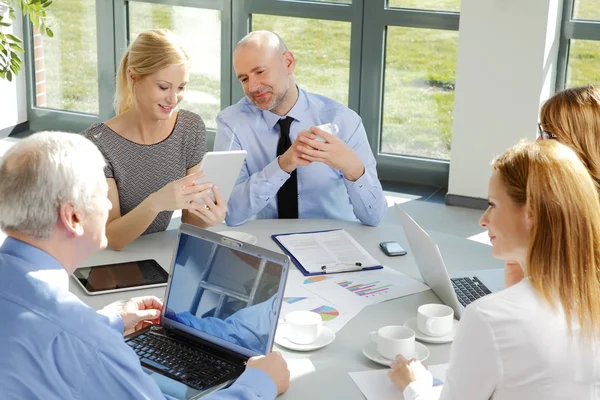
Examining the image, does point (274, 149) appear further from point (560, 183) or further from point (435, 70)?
point (435, 70)

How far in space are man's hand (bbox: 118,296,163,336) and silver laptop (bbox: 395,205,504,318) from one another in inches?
29.0

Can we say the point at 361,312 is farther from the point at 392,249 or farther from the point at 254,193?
the point at 254,193

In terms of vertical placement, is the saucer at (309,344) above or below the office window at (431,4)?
below

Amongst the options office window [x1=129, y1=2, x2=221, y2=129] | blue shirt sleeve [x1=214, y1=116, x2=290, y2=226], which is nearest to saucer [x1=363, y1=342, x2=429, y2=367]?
blue shirt sleeve [x1=214, y1=116, x2=290, y2=226]

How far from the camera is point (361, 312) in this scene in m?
2.32

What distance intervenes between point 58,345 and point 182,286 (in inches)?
23.8

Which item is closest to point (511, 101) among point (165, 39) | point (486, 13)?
point (486, 13)

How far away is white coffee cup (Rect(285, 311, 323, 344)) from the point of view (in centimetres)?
209

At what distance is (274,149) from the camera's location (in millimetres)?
3254

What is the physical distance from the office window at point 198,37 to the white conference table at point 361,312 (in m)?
3.32

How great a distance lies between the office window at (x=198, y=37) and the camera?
20.1 ft

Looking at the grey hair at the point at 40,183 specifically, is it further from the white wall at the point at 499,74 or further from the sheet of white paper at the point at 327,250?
the white wall at the point at 499,74

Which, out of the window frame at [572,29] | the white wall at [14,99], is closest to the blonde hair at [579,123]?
the window frame at [572,29]

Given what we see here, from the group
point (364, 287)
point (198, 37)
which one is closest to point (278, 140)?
point (364, 287)
